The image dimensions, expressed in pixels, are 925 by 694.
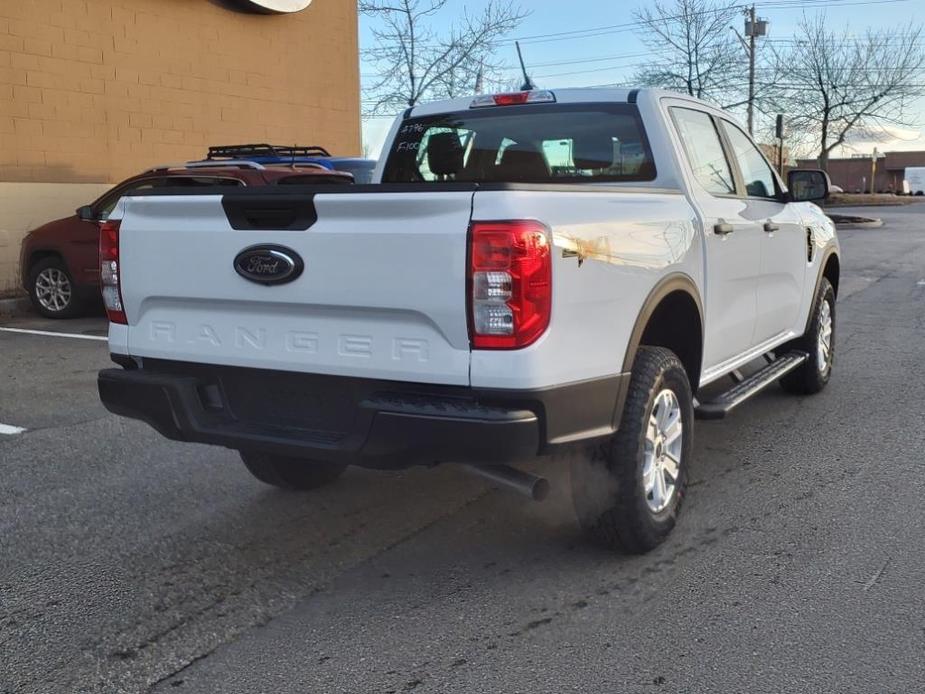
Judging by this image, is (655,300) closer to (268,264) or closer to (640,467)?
(640,467)

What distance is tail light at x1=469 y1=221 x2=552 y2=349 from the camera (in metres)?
3.01

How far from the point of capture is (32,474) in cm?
516

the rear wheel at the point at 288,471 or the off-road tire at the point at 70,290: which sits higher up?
the off-road tire at the point at 70,290

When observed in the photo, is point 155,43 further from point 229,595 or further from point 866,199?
point 866,199

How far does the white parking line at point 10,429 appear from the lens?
19.8 ft

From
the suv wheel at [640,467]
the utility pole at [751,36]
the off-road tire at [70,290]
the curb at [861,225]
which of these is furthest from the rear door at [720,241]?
the utility pole at [751,36]

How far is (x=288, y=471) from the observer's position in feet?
15.4

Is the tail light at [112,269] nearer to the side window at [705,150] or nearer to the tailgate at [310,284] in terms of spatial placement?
the tailgate at [310,284]

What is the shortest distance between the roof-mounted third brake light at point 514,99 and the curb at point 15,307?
886 centimetres

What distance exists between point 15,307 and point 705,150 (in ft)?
32.2

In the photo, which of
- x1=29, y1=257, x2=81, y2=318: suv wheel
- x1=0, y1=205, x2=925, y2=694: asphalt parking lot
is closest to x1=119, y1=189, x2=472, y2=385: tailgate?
x1=0, y1=205, x2=925, y2=694: asphalt parking lot

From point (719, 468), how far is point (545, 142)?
1.98 meters

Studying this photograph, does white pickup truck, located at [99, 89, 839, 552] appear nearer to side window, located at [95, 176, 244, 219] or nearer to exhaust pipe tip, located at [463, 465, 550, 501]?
exhaust pipe tip, located at [463, 465, 550, 501]

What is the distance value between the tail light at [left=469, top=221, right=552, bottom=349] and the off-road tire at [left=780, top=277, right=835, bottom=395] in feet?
12.8
